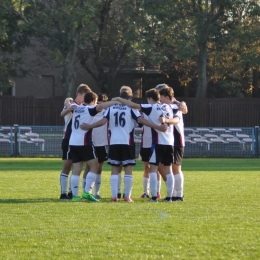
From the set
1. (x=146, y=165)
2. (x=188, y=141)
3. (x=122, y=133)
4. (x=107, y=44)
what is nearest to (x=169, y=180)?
(x=122, y=133)

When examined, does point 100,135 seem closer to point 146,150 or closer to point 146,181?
point 146,150

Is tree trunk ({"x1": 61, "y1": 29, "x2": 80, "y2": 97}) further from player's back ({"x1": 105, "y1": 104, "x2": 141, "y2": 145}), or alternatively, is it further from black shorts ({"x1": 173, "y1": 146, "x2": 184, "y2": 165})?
player's back ({"x1": 105, "y1": 104, "x2": 141, "y2": 145})

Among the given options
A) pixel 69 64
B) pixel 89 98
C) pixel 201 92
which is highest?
pixel 69 64

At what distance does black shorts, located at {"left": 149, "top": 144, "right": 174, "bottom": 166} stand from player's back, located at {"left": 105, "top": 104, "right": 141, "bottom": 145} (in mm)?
445

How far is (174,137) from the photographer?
490 inches

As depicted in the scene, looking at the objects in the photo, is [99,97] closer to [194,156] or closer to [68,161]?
[68,161]

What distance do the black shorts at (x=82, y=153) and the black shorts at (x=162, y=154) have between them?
99 cm

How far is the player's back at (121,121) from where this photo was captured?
1193 centimetres

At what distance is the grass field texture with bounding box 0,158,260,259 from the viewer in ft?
24.8

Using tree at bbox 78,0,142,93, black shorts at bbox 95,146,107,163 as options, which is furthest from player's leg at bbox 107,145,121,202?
tree at bbox 78,0,142,93

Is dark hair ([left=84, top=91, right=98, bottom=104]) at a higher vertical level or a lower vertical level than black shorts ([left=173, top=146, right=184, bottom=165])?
higher

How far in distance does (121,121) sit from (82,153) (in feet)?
2.76

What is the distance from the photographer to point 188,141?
93.8 ft

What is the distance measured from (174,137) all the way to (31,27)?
2828cm
